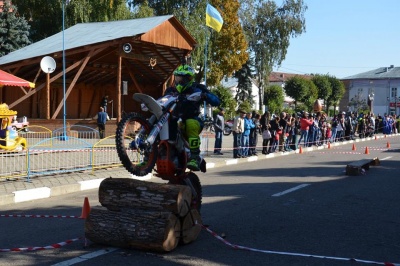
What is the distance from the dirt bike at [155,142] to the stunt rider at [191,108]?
8 cm

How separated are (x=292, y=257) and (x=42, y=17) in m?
38.8

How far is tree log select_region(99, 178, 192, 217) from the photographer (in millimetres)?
6168

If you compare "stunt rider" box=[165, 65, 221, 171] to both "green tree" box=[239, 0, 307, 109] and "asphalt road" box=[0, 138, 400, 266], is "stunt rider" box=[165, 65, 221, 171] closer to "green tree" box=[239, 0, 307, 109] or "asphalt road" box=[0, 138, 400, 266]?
"asphalt road" box=[0, 138, 400, 266]

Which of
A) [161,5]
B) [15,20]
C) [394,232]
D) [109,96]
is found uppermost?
[161,5]

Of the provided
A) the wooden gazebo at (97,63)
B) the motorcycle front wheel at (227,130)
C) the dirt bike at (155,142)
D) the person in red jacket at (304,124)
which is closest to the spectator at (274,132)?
the person in red jacket at (304,124)

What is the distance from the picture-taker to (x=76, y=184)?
11938mm

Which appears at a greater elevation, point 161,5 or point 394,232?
point 161,5

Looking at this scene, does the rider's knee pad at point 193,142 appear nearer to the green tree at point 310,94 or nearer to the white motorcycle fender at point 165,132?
the white motorcycle fender at point 165,132

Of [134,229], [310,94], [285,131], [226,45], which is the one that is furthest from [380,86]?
[134,229]

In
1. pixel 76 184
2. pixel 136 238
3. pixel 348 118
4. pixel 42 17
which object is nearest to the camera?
pixel 136 238

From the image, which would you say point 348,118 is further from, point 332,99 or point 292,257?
point 332,99

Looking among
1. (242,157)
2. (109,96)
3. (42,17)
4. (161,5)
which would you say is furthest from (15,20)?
(242,157)

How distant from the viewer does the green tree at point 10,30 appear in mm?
36656

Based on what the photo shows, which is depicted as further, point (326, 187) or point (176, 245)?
point (326, 187)
